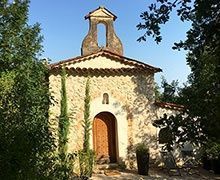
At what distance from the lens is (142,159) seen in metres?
15.9

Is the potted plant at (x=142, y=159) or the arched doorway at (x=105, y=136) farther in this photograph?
the arched doorway at (x=105, y=136)

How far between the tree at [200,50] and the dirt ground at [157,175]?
9.98 meters

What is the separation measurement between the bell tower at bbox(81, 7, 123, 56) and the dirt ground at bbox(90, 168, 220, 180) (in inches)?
261

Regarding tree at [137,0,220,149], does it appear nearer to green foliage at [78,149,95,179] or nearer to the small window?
green foliage at [78,149,95,179]

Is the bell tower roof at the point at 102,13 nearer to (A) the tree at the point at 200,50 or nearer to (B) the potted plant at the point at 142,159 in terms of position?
(B) the potted plant at the point at 142,159

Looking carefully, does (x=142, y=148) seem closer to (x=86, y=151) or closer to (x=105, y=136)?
(x=105, y=136)

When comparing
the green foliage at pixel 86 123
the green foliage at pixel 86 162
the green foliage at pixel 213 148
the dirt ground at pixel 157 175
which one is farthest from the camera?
the green foliage at pixel 86 123

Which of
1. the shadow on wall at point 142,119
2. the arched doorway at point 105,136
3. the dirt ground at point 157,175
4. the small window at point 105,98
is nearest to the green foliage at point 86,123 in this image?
the arched doorway at point 105,136

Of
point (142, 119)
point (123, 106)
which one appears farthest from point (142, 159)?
point (123, 106)

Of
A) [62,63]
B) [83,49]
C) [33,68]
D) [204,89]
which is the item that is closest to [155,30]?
[204,89]

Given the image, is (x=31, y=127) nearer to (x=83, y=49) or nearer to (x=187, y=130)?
(x=187, y=130)

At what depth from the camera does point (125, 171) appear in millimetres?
16312

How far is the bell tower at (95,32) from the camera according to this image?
19.0 metres

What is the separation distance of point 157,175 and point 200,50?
11.9m
